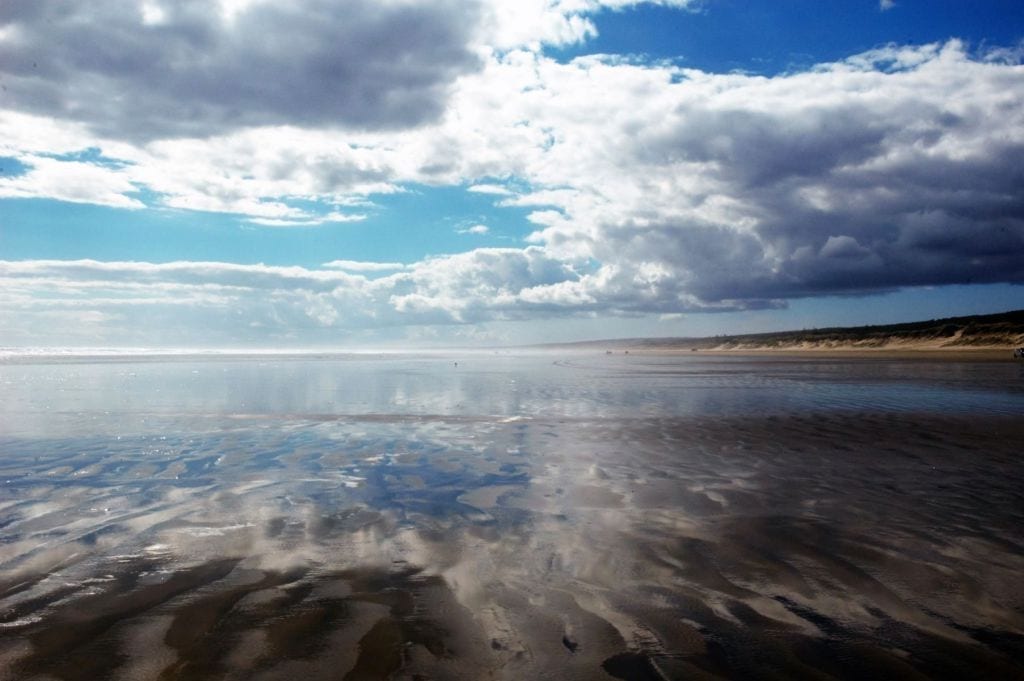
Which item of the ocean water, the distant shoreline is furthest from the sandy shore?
the ocean water

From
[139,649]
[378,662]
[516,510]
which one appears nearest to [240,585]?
[139,649]

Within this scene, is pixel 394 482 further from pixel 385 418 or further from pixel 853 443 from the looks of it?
pixel 853 443

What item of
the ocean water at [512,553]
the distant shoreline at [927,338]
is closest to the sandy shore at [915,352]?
the distant shoreline at [927,338]

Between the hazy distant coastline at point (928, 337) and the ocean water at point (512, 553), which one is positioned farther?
the hazy distant coastline at point (928, 337)

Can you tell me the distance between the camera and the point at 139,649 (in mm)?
5203

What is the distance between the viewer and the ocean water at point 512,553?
5164 mm

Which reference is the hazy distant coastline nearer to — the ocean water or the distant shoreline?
the distant shoreline

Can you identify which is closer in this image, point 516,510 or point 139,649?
point 139,649

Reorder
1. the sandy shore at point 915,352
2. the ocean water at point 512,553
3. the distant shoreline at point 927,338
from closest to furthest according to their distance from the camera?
the ocean water at point 512,553, the sandy shore at point 915,352, the distant shoreline at point 927,338

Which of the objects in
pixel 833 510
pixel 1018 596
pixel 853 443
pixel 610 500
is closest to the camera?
pixel 1018 596

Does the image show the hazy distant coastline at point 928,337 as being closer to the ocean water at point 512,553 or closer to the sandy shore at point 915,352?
the sandy shore at point 915,352

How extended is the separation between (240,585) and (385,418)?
14.1 m

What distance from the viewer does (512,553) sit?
7762mm

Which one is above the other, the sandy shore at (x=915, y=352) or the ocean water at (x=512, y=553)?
the ocean water at (x=512, y=553)
